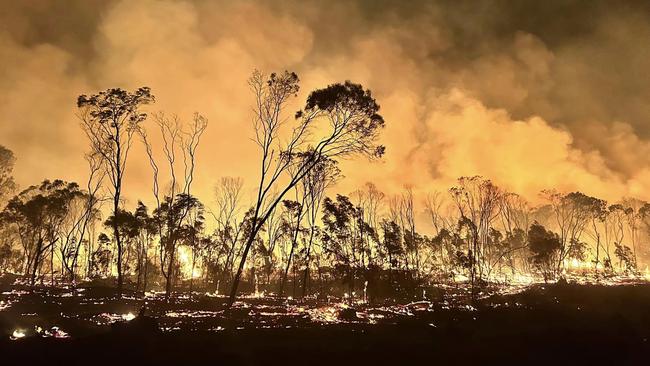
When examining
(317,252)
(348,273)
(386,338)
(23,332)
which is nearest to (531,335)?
(386,338)

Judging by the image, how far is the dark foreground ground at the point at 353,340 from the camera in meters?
15.1

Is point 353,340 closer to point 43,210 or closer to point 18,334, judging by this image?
point 18,334

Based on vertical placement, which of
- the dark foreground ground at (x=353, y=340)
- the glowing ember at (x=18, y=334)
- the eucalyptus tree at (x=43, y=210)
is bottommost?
the dark foreground ground at (x=353, y=340)

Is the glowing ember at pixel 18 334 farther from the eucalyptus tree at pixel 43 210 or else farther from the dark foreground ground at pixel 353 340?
the eucalyptus tree at pixel 43 210

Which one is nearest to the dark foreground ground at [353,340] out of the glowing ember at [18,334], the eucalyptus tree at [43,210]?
the glowing ember at [18,334]

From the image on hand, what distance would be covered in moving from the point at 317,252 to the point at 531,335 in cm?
4904

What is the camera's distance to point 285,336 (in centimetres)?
2053

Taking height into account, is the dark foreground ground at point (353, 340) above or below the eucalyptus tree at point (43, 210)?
below

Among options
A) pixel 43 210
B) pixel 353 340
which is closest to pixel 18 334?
pixel 353 340

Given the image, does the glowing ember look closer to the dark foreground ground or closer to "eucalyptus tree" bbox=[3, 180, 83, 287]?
the dark foreground ground

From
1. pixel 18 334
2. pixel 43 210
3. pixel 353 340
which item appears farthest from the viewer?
pixel 43 210

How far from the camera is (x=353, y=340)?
20.0 metres

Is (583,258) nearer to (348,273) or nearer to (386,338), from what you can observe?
(348,273)

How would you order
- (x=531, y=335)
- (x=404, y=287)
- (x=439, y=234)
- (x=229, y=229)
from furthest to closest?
(x=439, y=234) < (x=229, y=229) < (x=404, y=287) < (x=531, y=335)
